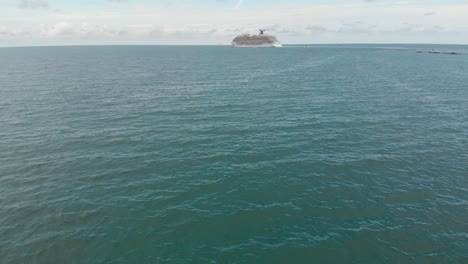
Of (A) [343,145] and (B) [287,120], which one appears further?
(B) [287,120]

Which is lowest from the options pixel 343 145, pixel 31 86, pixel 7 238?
pixel 7 238

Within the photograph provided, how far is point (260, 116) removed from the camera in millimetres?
78188

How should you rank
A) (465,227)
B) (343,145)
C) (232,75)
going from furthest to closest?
(232,75) < (343,145) < (465,227)

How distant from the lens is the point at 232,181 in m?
47.1

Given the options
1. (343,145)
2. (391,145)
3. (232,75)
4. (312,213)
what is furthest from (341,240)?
(232,75)

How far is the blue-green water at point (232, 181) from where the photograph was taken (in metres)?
33.5

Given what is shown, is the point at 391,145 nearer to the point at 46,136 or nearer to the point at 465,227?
the point at 465,227

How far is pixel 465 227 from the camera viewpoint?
1452 inches

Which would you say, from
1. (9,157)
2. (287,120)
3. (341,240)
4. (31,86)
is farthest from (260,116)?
(31,86)

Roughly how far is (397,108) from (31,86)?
428 feet

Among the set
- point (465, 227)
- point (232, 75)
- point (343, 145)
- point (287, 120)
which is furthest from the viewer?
point (232, 75)

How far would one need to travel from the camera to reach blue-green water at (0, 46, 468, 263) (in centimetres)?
3353

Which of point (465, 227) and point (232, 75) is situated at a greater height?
point (232, 75)

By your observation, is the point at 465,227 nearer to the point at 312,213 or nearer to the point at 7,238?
the point at 312,213
